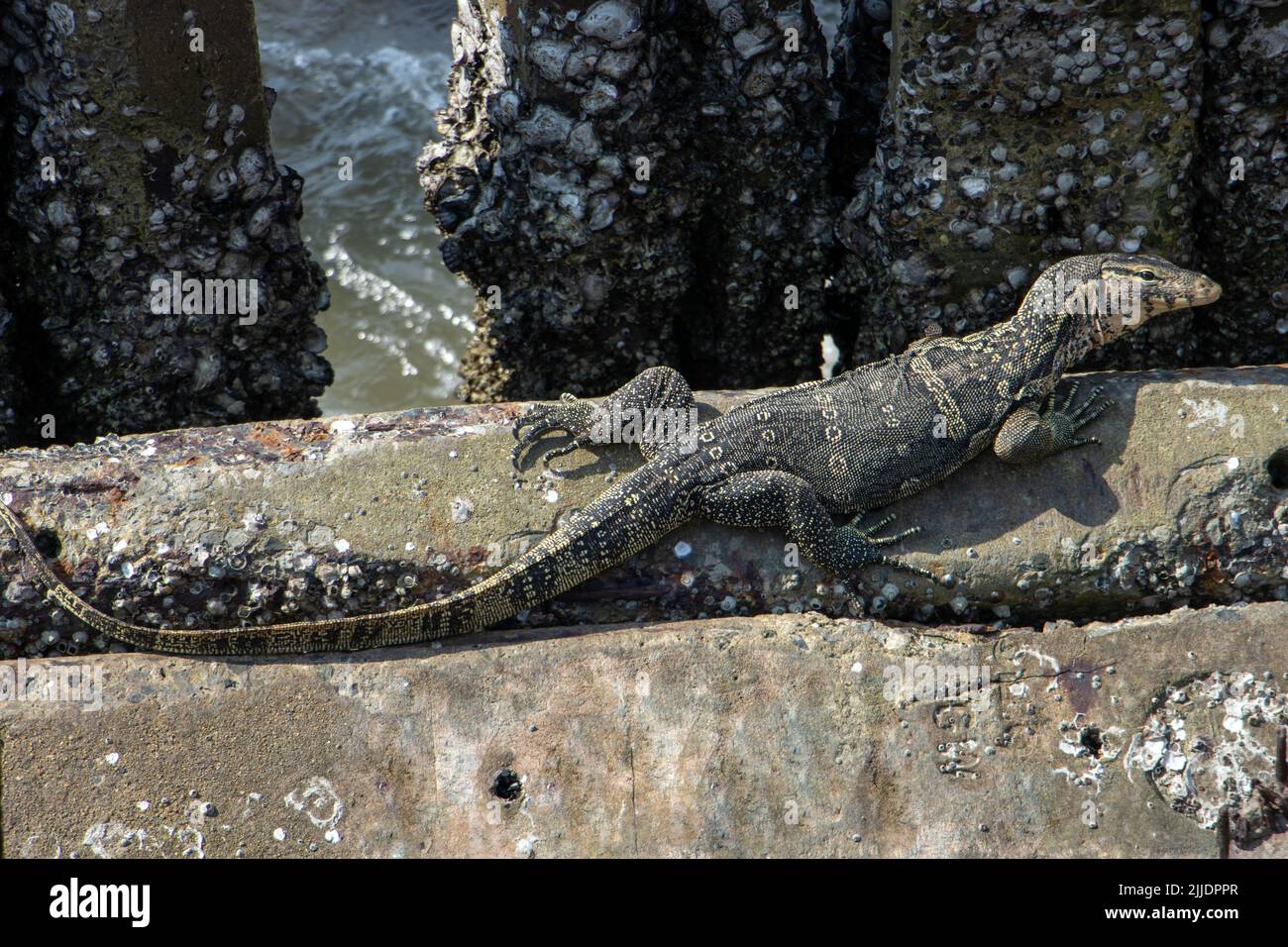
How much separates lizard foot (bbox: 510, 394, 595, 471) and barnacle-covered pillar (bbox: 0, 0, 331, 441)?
7.30 ft

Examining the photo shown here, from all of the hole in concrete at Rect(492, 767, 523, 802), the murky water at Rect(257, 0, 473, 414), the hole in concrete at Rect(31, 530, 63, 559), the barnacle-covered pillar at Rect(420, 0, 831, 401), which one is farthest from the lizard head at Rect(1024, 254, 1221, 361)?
the murky water at Rect(257, 0, 473, 414)

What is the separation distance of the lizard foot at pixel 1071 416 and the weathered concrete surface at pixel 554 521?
0.31ft

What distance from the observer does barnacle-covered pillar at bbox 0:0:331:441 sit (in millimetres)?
6266

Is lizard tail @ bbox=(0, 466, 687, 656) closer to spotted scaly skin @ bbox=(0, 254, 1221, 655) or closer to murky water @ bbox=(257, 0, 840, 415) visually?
spotted scaly skin @ bbox=(0, 254, 1221, 655)

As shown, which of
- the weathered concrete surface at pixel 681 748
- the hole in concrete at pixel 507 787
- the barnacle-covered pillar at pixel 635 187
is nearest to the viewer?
the weathered concrete surface at pixel 681 748

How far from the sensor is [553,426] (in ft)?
19.2

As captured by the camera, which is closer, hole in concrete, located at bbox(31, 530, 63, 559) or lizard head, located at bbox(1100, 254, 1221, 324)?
hole in concrete, located at bbox(31, 530, 63, 559)

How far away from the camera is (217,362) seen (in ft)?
23.5

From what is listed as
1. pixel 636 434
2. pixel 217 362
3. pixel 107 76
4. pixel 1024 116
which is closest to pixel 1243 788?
pixel 636 434

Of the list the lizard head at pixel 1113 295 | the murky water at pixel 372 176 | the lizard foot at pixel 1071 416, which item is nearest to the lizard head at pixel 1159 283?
the lizard head at pixel 1113 295

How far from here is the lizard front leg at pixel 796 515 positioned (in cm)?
553

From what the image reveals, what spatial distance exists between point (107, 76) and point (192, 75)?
1.35 ft

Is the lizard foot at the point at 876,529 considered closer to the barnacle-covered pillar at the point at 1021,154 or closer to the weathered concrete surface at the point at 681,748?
the weathered concrete surface at the point at 681,748

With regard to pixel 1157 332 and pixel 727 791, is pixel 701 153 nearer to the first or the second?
pixel 1157 332
